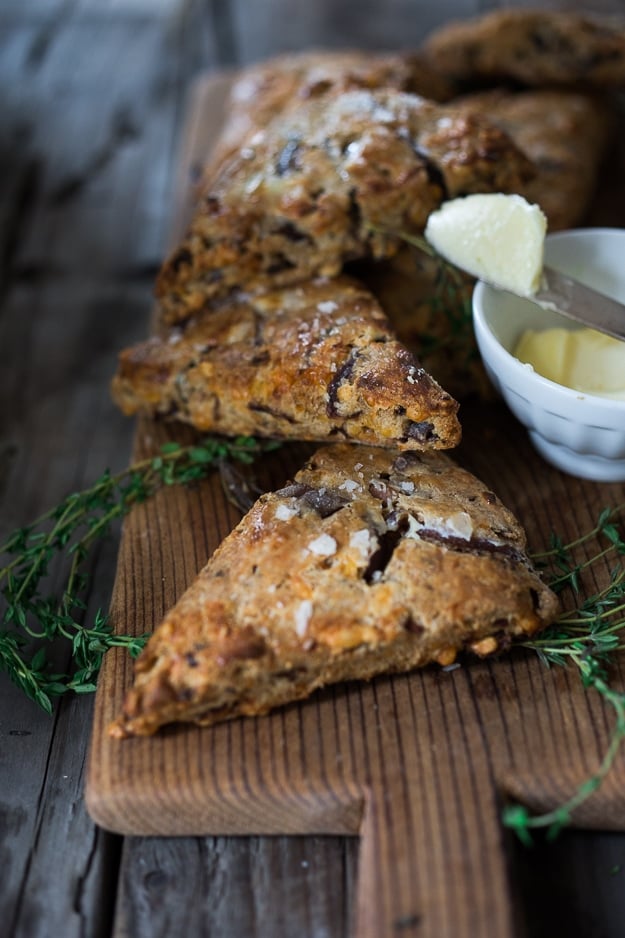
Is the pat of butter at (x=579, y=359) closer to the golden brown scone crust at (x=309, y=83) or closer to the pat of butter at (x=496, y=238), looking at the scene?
the pat of butter at (x=496, y=238)

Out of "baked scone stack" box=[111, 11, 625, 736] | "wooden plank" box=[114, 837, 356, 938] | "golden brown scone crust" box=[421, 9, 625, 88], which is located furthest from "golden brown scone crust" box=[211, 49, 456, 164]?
"wooden plank" box=[114, 837, 356, 938]

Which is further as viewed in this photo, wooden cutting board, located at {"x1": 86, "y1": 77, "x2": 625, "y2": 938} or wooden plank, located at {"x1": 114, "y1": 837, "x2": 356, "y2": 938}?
wooden plank, located at {"x1": 114, "y1": 837, "x2": 356, "y2": 938}

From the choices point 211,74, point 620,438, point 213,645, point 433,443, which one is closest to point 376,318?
point 433,443

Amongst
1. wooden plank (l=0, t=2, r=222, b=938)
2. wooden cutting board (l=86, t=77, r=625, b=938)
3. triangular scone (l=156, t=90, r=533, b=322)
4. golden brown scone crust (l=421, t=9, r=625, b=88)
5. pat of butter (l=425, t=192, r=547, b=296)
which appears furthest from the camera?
golden brown scone crust (l=421, t=9, r=625, b=88)

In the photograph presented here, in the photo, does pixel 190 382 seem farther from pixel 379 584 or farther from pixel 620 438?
pixel 620 438

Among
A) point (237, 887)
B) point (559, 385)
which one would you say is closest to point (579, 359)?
point (559, 385)

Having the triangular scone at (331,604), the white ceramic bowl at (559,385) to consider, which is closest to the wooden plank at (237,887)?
the triangular scone at (331,604)

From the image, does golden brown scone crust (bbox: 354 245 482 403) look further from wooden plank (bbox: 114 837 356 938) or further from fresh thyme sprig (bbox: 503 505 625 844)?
wooden plank (bbox: 114 837 356 938)
